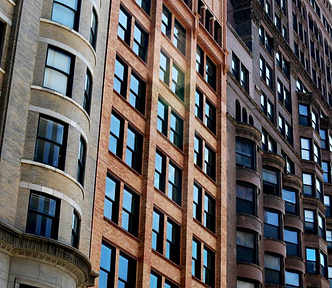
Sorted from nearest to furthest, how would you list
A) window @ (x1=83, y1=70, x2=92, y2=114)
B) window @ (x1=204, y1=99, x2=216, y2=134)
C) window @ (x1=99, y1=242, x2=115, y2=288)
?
window @ (x1=83, y1=70, x2=92, y2=114) < window @ (x1=99, y1=242, x2=115, y2=288) < window @ (x1=204, y1=99, x2=216, y2=134)

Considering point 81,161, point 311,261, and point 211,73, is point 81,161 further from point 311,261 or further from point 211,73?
point 311,261

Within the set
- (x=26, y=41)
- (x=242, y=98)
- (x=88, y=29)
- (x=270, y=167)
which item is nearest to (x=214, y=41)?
(x=242, y=98)

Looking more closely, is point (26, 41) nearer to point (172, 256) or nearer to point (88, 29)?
point (88, 29)

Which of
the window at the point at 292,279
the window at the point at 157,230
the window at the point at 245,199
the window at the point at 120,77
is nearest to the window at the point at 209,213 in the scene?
the window at the point at 245,199

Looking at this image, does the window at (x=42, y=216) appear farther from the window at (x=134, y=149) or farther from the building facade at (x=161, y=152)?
the window at (x=134, y=149)

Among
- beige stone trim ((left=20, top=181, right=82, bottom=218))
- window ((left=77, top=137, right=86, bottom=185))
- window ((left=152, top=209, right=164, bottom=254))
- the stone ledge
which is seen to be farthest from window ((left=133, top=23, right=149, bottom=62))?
the stone ledge

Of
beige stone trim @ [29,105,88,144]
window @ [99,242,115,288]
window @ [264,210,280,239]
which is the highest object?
window @ [264,210,280,239]

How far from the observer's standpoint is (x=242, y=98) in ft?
183

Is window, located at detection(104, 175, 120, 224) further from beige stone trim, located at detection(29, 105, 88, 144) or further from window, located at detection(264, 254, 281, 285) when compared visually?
window, located at detection(264, 254, 281, 285)

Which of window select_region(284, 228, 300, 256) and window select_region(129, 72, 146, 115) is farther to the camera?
window select_region(284, 228, 300, 256)

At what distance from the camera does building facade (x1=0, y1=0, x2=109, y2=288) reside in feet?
93.9

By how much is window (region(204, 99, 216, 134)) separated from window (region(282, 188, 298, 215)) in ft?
33.4

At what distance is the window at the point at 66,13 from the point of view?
111 ft

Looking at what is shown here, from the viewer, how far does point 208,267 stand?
45.2 metres
